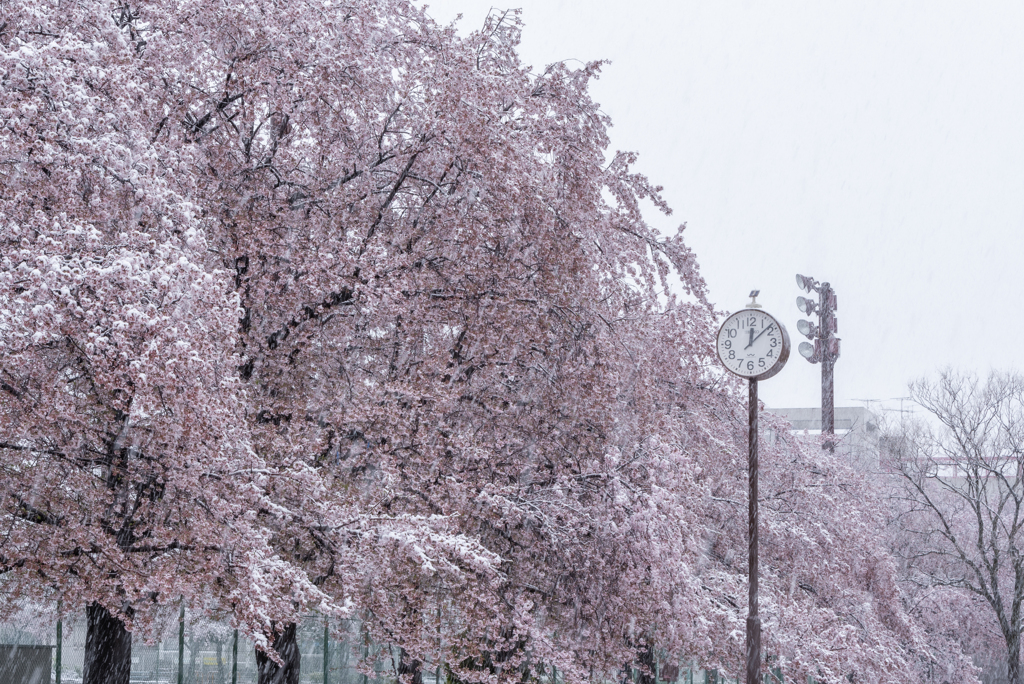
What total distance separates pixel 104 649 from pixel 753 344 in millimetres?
7822

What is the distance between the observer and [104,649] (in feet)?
38.7

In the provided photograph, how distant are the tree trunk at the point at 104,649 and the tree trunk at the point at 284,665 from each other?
1.80 metres

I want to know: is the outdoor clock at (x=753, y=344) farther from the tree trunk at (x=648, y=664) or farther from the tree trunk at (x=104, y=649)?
the tree trunk at (x=648, y=664)

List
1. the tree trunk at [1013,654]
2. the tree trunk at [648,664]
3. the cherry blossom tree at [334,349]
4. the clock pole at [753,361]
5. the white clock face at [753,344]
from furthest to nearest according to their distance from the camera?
1. the tree trunk at [1013,654]
2. the tree trunk at [648,664]
3. the white clock face at [753,344]
4. the clock pole at [753,361]
5. the cherry blossom tree at [334,349]

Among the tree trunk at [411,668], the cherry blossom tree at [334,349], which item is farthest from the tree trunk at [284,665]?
the tree trunk at [411,668]

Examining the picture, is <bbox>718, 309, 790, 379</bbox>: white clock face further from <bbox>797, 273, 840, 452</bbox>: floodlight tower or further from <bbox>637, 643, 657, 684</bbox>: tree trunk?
<bbox>797, 273, 840, 452</bbox>: floodlight tower

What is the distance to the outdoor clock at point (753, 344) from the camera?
1107 cm

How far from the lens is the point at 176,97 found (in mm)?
11250

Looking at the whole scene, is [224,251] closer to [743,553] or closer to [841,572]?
[743,553]

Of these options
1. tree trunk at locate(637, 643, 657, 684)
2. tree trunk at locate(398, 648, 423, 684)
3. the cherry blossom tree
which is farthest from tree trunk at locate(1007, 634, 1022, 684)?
tree trunk at locate(398, 648, 423, 684)

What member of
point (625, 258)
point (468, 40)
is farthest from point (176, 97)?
point (625, 258)

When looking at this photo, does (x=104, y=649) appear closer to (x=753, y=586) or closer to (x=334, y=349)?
(x=334, y=349)

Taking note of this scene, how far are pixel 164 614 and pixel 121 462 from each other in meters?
3.45

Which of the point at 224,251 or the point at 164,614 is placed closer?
the point at 224,251
